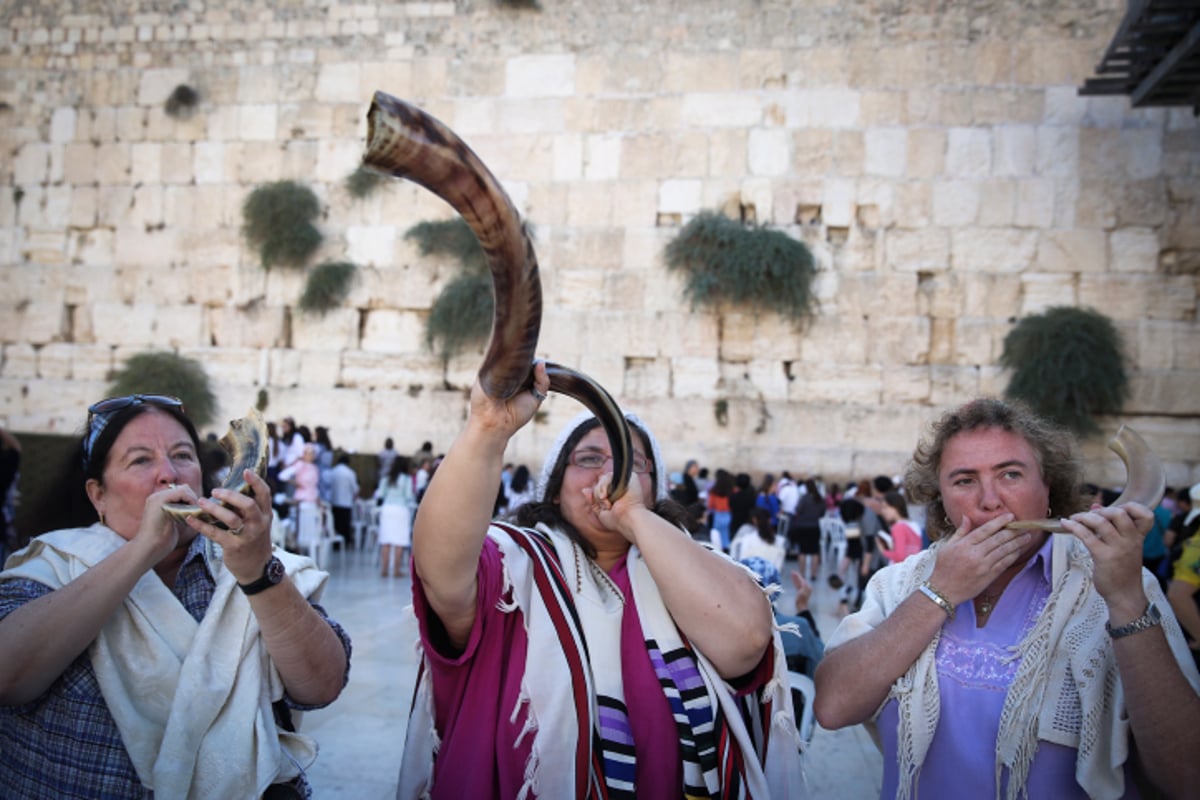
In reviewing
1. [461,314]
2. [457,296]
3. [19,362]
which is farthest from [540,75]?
[19,362]

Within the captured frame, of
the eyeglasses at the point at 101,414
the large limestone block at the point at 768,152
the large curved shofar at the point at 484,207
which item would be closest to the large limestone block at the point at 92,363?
the large limestone block at the point at 768,152

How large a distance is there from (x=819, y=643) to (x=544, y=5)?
1124cm

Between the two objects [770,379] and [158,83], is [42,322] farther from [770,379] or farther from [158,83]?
[770,379]

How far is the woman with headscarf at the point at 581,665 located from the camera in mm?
1718

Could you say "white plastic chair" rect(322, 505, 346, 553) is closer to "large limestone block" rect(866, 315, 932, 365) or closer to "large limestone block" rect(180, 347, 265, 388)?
"large limestone block" rect(180, 347, 265, 388)

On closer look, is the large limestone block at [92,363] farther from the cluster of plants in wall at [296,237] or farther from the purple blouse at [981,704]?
the purple blouse at [981,704]

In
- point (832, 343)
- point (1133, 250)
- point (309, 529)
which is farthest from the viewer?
point (832, 343)

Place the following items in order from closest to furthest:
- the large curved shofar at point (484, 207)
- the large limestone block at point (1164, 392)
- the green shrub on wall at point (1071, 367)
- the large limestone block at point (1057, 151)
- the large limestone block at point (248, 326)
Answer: the large curved shofar at point (484, 207), the green shrub on wall at point (1071, 367), the large limestone block at point (1164, 392), the large limestone block at point (1057, 151), the large limestone block at point (248, 326)

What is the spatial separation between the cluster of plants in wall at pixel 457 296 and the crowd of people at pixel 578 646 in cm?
986

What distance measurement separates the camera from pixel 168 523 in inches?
67.9

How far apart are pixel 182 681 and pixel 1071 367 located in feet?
35.5

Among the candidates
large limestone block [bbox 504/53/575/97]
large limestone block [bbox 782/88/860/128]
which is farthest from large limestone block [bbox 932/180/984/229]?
large limestone block [bbox 504/53/575/97]

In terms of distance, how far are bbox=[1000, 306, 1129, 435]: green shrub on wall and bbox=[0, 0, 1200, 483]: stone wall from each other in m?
0.34

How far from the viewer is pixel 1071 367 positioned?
1038 centimetres
